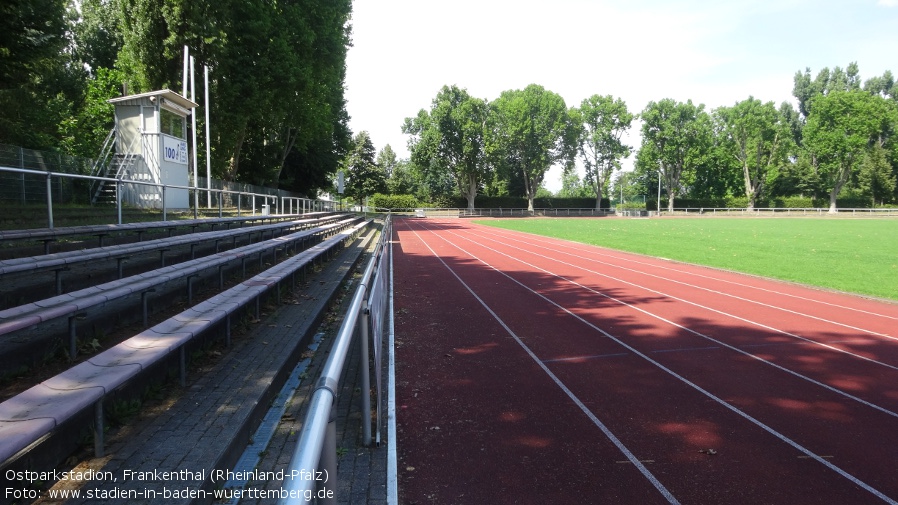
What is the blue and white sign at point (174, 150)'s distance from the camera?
16.0 metres

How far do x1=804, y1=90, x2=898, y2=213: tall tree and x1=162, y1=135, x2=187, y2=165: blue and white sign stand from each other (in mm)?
77337

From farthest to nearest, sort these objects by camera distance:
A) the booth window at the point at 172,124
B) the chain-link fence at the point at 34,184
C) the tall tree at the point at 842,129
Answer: the tall tree at the point at 842,129
the booth window at the point at 172,124
the chain-link fence at the point at 34,184

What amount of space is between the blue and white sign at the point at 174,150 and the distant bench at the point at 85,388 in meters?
13.6

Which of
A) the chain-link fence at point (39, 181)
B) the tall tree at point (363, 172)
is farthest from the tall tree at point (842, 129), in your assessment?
the chain-link fence at point (39, 181)

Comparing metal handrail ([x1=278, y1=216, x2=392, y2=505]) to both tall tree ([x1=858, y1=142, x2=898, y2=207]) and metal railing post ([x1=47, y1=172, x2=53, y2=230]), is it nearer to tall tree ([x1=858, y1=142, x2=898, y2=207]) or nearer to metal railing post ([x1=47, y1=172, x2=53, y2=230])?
metal railing post ([x1=47, y1=172, x2=53, y2=230])

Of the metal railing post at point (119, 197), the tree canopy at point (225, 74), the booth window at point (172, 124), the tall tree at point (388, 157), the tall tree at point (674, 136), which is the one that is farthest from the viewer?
the tall tree at point (388, 157)

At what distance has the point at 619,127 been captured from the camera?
77750mm

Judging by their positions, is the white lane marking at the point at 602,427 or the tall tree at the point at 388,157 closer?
the white lane marking at the point at 602,427

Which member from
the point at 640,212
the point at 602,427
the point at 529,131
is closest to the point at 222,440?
the point at 602,427

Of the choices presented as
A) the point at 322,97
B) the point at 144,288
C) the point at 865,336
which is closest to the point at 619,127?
the point at 322,97

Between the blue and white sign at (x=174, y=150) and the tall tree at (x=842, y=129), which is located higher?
the tall tree at (x=842, y=129)

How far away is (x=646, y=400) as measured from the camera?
4.88 metres

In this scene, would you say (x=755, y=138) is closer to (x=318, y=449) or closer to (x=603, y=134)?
(x=603, y=134)

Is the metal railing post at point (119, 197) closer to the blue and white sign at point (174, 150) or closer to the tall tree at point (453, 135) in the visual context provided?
the blue and white sign at point (174, 150)
